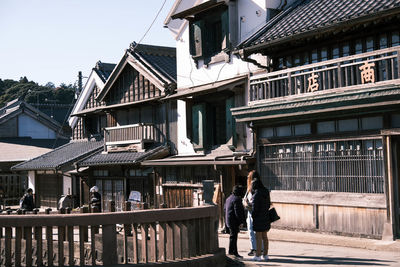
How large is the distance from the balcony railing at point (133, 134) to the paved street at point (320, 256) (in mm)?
12850

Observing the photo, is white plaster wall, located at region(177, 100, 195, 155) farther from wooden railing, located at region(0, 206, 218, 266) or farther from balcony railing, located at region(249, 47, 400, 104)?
wooden railing, located at region(0, 206, 218, 266)

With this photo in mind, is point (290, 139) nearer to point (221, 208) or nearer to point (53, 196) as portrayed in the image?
point (221, 208)

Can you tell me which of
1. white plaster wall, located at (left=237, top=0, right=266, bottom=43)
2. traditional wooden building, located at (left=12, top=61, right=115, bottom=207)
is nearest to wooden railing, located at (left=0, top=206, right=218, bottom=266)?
white plaster wall, located at (left=237, top=0, right=266, bottom=43)

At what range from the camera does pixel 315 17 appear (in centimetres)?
1844

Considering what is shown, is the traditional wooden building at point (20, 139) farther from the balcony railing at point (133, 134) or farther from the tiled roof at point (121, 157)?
the balcony railing at point (133, 134)

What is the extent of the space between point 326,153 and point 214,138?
289 inches

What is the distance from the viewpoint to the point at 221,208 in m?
22.1

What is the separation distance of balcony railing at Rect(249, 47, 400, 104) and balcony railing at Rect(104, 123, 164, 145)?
377 inches

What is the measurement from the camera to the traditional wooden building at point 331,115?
15.7m

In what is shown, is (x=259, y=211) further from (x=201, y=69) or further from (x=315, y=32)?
(x=201, y=69)

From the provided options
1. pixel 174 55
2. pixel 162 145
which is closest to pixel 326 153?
pixel 162 145

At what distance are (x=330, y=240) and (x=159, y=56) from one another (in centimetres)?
1706

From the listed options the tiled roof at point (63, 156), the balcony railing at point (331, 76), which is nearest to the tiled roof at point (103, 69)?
the tiled roof at point (63, 156)

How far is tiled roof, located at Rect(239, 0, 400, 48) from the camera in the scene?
16.2 meters
